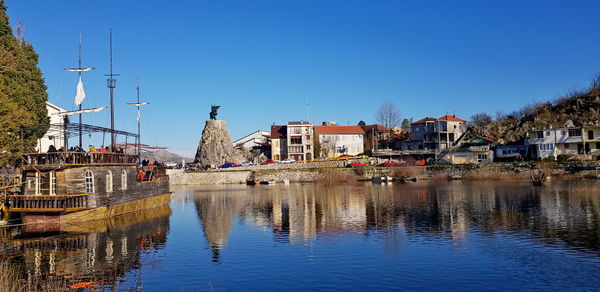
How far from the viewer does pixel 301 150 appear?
4747 inches

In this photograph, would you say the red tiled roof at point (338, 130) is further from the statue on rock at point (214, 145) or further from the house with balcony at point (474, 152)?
the house with balcony at point (474, 152)

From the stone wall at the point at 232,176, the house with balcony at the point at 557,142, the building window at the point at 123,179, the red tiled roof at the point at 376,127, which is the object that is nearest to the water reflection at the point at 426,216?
the building window at the point at 123,179

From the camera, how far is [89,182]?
123 ft

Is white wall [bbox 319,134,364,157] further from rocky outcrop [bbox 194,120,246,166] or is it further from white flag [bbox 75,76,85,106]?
white flag [bbox 75,76,85,106]

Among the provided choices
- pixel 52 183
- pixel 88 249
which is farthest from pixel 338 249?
pixel 52 183

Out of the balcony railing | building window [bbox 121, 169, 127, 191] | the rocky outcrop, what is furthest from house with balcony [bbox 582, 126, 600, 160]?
the balcony railing

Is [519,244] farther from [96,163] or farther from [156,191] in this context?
[156,191]

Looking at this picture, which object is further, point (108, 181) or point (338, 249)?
point (108, 181)

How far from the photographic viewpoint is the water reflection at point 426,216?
31158 mm

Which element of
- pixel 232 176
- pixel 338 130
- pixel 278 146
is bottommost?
pixel 232 176

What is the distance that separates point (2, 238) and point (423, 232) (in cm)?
2974

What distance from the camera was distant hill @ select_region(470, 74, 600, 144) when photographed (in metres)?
99.4

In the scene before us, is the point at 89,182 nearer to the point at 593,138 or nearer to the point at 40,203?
the point at 40,203

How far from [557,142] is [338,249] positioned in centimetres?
7842
